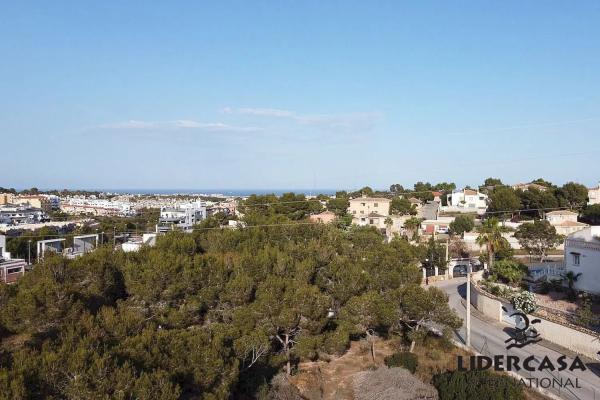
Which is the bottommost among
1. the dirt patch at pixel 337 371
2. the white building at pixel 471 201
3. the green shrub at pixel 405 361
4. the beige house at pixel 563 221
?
the dirt patch at pixel 337 371

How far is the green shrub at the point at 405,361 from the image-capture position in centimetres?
1501

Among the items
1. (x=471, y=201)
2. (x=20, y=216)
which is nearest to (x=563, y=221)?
(x=471, y=201)

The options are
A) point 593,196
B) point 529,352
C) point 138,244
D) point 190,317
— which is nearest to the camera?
point 190,317

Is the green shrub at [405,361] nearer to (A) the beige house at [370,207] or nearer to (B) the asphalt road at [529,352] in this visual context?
(B) the asphalt road at [529,352]

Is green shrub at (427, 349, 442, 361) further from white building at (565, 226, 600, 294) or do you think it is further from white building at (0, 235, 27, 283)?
white building at (0, 235, 27, 283)

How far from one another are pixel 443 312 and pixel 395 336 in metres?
3.28

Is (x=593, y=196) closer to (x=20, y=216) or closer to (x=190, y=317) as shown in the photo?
(x=190, y=317)

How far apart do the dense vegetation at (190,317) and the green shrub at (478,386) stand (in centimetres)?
334

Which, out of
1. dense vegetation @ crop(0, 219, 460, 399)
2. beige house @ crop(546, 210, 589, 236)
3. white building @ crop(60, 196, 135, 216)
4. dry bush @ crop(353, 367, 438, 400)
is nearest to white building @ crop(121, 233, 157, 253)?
dense vegetation @ crop(0, 219, 460, 399)

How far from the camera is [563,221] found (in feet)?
156

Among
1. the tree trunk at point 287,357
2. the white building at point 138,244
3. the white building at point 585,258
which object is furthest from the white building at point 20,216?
the white building at point 585,258

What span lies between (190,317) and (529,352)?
12.7 m

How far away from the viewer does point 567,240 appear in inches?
949

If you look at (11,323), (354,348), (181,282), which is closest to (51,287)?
(11,323)
